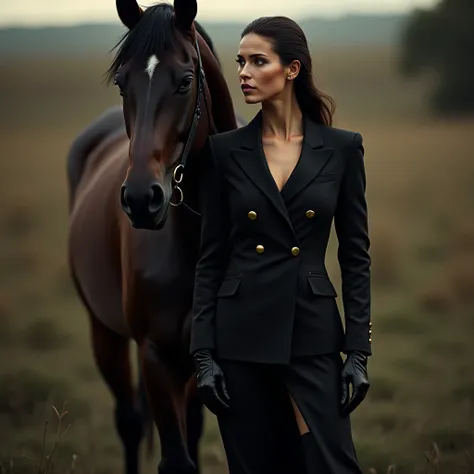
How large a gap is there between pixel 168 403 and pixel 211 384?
3.30 feet

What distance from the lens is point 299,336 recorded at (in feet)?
11.8

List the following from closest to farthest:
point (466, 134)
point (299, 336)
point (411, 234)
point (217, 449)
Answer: point (299, 336), point (217, 449), point (411, 234), point (466, 134)

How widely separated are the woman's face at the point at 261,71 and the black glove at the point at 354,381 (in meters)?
0.79

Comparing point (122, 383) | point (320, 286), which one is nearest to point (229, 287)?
point (320, 286)

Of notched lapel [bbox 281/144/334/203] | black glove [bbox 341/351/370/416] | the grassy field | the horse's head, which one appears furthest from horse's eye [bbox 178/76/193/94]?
the grassy field

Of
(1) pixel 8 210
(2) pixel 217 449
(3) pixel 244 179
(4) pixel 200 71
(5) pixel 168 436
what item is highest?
(4) pixel 200 71

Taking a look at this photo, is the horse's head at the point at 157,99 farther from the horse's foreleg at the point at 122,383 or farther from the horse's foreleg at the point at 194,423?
the horse's foreleg at the point at 122,383

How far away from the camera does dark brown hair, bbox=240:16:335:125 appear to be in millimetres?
3643

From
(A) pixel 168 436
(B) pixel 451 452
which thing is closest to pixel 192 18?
(A) pixel 168 436

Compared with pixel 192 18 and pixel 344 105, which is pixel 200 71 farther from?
pixel 344 105

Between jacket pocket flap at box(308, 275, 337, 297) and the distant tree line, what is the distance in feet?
69.2

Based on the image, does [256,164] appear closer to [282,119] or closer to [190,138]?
[282,119]

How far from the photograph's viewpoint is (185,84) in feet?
12.4

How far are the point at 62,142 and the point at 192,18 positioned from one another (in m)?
18.1
